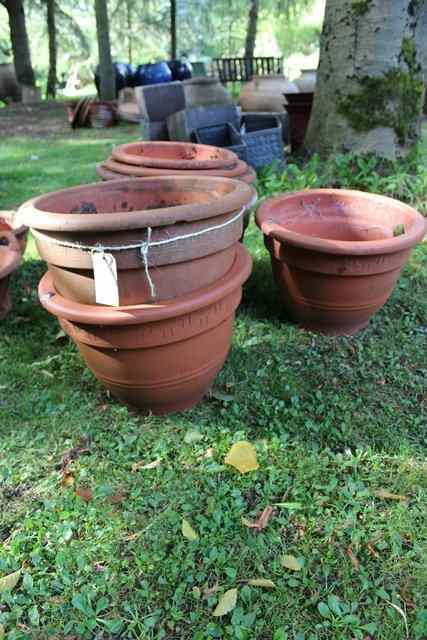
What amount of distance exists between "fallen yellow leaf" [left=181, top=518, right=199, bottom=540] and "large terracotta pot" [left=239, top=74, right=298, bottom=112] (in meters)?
7.17

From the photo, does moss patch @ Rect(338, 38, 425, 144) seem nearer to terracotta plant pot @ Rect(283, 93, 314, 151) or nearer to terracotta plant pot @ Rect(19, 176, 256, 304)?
terracotta plant pot @ Rect(283, 93, 314, 151)

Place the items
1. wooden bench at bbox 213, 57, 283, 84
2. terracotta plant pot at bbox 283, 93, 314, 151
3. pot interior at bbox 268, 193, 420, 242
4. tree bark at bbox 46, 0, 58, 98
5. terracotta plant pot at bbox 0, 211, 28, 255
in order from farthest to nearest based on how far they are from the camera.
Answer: tree bark at bbox 46, 0, 58, 98, wooden bench at bbox 213, 57, 283, 84, terracotta plant pot at bbox 283, 93, 314, 151, terracotta plant pot at bbox 0, 211, 28, 255, pot interior at bbox 268, 193, 420, 242

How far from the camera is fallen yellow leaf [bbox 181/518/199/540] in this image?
138cm

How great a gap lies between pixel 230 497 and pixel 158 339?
1.78 ft

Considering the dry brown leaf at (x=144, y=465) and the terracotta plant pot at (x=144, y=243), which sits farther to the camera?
the dry brown leaf at (x=144, y=465)

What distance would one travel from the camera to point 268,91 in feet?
24.2

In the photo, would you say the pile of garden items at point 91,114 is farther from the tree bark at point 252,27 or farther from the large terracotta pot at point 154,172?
the large terracotta pot at point 154,172

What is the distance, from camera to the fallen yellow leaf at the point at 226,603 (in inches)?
47.9

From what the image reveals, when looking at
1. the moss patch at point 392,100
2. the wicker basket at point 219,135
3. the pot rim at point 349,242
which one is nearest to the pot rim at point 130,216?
the pot rim at point 349,242

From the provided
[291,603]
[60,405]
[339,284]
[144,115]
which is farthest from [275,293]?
[144,115]

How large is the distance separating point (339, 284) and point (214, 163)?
83 cm

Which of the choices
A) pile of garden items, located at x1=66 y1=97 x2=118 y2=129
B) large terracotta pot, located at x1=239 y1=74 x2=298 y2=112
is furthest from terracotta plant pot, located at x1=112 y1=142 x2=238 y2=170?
pile of garden items, located at x1=66 y1=97 x2=118 y2=129

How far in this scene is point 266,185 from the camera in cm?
373

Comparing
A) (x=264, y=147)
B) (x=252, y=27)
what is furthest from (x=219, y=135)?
(x=252, y=27)
